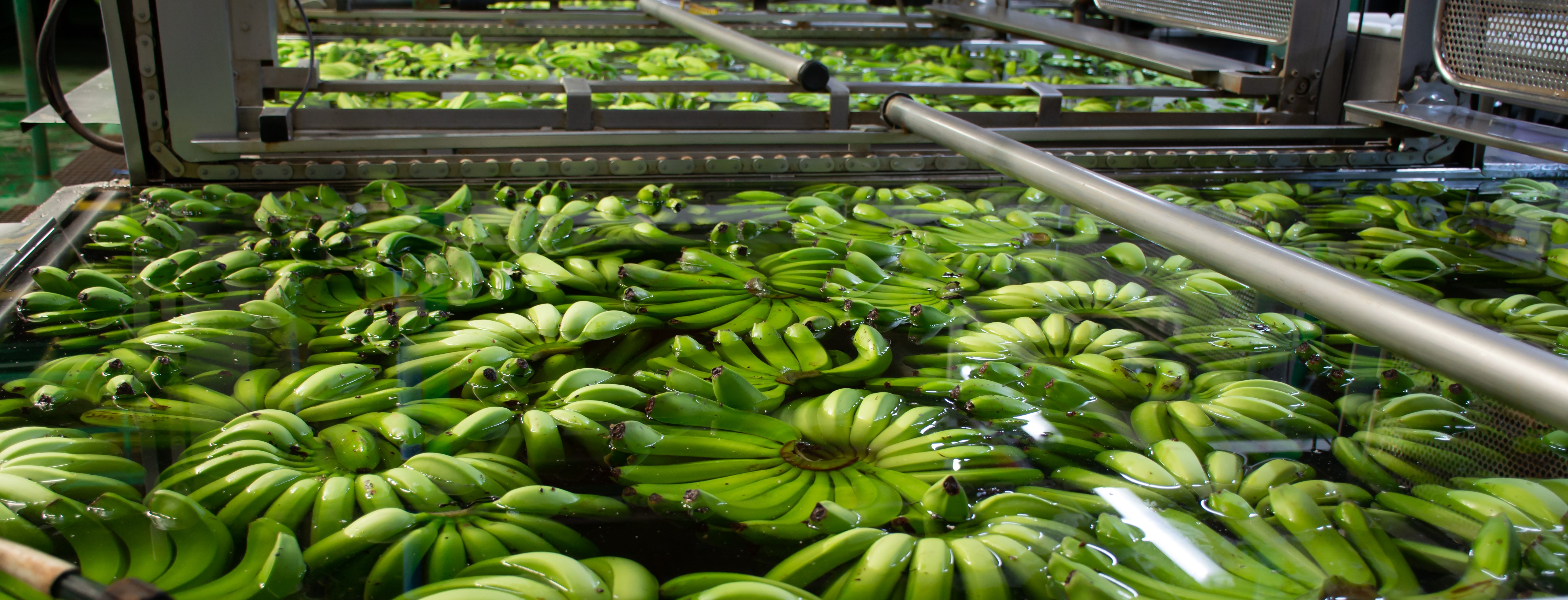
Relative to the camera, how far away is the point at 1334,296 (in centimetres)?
95

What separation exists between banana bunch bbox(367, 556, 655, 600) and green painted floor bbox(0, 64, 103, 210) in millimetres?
3147

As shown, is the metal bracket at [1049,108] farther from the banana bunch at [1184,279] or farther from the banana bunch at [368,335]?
the banana bunch at [368,335]

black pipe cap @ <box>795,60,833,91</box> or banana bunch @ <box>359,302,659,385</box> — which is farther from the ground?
black pipe cap @ <box>795,60,833,91</box>

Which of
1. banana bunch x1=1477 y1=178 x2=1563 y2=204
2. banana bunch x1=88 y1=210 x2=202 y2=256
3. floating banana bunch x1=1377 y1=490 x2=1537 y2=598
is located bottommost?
floating banana bunch x1=1377 y1=490 x2=1537 y2=598

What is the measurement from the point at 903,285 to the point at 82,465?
1.26 meters

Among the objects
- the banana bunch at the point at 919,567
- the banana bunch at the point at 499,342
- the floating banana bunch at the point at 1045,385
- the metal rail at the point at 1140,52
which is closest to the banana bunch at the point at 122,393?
the banana bunch at the point at 499,342

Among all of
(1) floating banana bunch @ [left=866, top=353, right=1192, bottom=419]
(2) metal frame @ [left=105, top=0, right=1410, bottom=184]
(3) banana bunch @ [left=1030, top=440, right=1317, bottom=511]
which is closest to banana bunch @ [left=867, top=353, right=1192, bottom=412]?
(1) floating banana bunch @ [left=866, top=353, right=1192, bottom=419]

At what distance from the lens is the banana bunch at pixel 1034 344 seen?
1449 mm

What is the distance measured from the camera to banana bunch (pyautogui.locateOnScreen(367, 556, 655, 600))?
847 mm

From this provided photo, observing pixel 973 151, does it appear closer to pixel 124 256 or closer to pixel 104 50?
pixel 124 256

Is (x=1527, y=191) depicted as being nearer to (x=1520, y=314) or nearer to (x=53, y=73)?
(x=1520, y=314)

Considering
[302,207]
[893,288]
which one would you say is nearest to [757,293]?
[893,288]

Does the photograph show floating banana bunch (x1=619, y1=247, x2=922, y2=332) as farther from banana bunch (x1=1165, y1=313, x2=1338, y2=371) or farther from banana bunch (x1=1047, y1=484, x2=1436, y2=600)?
A: banana bunch (x1=1047, y1=484, x2=1436, y2=600)

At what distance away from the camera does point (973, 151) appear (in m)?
1.82
